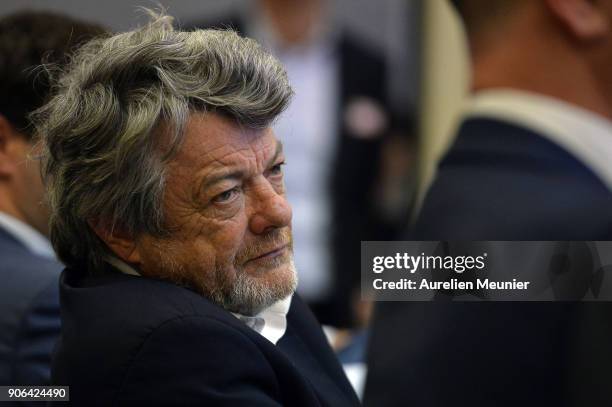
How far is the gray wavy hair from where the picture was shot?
3.40ft

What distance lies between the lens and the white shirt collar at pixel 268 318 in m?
1.11

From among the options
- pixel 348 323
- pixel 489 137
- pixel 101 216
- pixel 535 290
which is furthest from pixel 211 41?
pixel 348 323

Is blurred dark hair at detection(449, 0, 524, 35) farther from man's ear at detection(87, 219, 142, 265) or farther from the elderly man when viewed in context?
man's ear at detection(87, 219, 142, 265)

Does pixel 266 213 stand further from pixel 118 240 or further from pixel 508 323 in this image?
pixel 508 323

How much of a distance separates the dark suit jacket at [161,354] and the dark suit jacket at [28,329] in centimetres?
21

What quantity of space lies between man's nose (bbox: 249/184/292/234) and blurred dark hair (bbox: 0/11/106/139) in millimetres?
428

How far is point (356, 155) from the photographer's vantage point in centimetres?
327

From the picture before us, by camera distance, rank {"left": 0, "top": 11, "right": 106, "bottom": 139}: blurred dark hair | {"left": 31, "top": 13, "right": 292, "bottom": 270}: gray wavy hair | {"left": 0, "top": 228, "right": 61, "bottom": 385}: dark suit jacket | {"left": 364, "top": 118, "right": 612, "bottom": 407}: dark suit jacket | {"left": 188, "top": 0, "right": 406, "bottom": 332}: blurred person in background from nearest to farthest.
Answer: {"left": 364, "top": 118, "right": 612, "bottom": 407}: dark suit jacket
{"left": 31, "top": 13, "right": 292, "bottom": 270}: gray wavy hair
{"left": 0, "top": 228, "right": 61, "bottom": 385}: dark suit jacket
{"left": 0, "top": 11, "right": 106, "bottom": 139}: blurred dark hair
{"left": 188, "top": 0, "right": 406, "bottom": 332}: blurred person in background

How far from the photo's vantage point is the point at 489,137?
910 mm

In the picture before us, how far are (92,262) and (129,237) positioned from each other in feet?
0.22

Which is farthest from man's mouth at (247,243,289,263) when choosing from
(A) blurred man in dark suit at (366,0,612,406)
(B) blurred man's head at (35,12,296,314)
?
(A) blurred man in dark suit at (366,0,612,406)

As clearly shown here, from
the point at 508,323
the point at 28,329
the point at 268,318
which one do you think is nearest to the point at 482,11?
the point at 508,323

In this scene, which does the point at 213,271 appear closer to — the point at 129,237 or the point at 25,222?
the point at 129,237

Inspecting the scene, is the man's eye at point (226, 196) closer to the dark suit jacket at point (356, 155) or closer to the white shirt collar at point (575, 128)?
the white shirt collar at point (575, 128)
